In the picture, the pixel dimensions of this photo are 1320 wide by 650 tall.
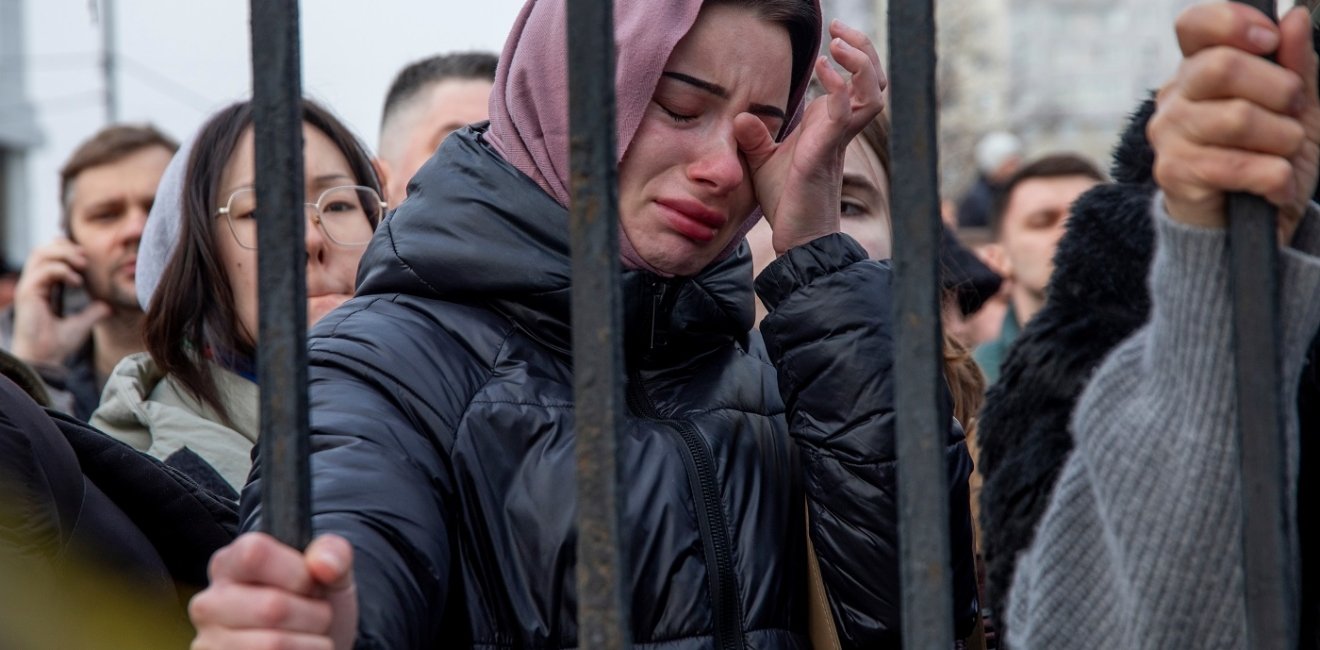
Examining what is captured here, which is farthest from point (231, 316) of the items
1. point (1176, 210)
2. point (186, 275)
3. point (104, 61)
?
point (104, 61)

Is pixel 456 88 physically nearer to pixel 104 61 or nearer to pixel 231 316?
pixel 231 316

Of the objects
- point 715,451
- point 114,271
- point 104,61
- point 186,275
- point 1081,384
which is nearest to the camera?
point 1081,384

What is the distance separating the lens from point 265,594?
4.11ft

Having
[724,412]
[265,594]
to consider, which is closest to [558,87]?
[724,412]

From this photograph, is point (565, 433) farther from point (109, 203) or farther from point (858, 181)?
point (109, 203)

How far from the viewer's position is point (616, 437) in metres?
1.24

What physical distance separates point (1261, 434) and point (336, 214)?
96.2 inches

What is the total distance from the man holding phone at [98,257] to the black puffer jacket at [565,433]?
2357mm

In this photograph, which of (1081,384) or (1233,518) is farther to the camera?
(1081,384)

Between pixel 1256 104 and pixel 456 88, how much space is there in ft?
11.0

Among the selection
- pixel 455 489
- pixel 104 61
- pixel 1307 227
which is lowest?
pixel 455 489

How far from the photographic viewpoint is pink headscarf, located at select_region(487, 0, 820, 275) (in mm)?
2066

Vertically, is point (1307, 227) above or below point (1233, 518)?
above

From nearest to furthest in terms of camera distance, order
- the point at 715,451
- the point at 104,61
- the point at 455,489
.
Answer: the point at 455,489, the point at 715,451, the point at 104,61
